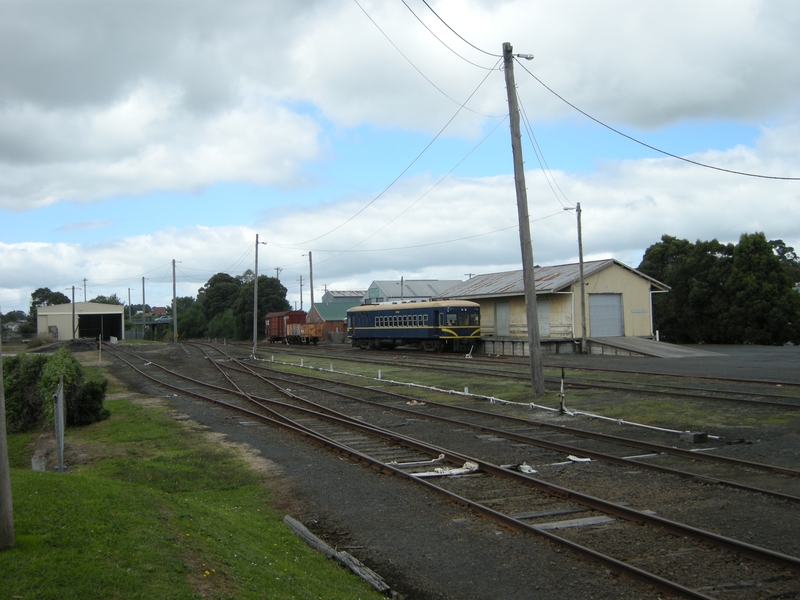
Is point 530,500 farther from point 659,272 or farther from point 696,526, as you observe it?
point 659,272

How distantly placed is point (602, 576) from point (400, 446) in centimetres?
607

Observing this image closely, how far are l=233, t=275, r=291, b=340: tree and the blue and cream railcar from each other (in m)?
34.7

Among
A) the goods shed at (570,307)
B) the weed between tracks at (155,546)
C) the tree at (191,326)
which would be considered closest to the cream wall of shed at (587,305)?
the goods shed at (570,307)

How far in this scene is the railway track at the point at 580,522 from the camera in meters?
5.32

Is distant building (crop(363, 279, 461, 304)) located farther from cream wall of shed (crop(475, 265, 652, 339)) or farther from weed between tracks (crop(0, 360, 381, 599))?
weed between tracks (crop(0, 360, 381, 599))

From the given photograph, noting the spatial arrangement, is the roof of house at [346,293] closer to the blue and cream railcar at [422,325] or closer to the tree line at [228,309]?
the tree line at [228,309]

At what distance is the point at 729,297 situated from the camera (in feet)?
155

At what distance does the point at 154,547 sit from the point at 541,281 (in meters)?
36.1

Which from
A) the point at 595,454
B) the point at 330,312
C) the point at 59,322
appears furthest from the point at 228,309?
the point at 595,454

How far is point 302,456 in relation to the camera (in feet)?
35.3

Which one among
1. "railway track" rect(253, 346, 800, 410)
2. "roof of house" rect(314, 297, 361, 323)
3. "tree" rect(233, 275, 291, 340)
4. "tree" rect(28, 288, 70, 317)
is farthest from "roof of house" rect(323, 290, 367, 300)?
"railway track" rect(253, 346, 800, 410)

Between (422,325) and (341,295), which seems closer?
(422,325)

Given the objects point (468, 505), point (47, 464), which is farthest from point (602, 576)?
point (47, 464)

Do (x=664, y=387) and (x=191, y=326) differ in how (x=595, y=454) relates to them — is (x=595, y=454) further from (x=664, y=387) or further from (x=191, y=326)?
(x=191, y=326)
